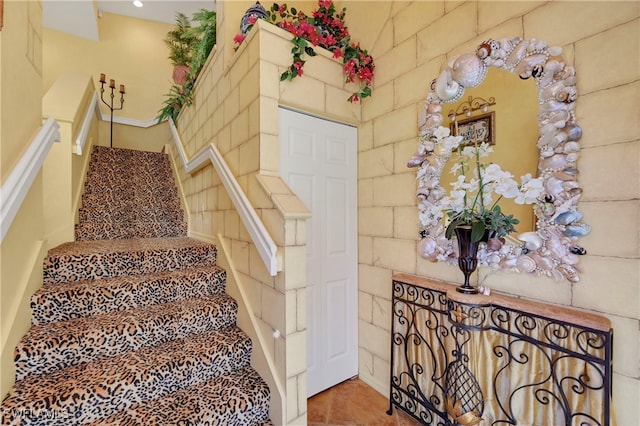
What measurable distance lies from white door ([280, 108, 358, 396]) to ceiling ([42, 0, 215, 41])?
4.26m

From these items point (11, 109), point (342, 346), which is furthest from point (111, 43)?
point (342, 346)

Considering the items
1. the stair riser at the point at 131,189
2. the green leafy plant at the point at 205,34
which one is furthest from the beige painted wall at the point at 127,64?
the green leafy plant at the point at 205,34

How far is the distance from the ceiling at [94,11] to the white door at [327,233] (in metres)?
4.26

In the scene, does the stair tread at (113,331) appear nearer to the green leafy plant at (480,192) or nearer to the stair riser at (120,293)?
the stair riser at (120,293)

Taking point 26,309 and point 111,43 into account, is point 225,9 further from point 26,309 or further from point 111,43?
point 111,43

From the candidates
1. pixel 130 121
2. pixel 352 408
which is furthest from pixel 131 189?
pixel 352 408

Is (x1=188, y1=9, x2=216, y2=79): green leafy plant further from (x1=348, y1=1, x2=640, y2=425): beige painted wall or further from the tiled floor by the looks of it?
the tiled floor

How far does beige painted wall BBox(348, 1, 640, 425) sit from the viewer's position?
1.01m

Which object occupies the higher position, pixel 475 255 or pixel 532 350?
pixel 475 255

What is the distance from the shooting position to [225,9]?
80.4 inches

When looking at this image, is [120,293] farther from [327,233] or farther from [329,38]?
[329,38]

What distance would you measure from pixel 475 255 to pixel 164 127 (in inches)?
215

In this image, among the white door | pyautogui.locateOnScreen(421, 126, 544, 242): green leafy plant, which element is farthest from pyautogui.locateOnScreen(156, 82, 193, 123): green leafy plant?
pyautogui.locateOnScreen(421, 126, 544, 242): green leafy plant

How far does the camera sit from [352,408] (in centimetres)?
178
